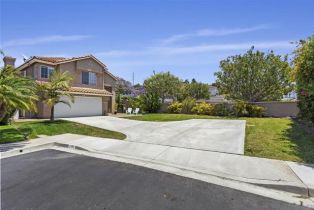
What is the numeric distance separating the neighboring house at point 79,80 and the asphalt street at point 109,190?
15.1 metres

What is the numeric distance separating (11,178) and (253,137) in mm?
9690

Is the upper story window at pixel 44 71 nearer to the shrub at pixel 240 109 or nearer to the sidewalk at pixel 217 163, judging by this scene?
the sidewalk at pixel 217 163

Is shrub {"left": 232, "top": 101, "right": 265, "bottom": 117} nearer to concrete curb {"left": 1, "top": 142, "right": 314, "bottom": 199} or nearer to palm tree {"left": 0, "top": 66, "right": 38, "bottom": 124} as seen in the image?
concrete curb {"left": 1, "top": 142, "right": 314, "bottom": 199}

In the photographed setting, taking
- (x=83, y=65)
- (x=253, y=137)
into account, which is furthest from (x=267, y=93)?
(x=83, y=65)

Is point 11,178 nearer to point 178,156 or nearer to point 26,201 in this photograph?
point 26,201

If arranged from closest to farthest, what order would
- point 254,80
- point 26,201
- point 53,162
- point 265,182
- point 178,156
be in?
point 26,201 < point 265,182 < point 53,162 < point 178,156 < point 254,80

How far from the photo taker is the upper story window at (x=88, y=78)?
81.4 feet

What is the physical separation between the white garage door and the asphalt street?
14.7 metres

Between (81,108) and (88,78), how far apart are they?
12.4 feet

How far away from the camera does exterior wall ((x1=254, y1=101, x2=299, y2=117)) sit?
74.5ft

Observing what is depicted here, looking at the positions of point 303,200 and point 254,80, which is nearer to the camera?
point 303,200

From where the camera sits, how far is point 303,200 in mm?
4926

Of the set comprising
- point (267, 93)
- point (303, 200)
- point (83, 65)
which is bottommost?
point (303, 200)

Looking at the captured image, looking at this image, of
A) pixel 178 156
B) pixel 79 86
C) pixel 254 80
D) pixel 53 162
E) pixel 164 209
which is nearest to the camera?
pixel 164 209
